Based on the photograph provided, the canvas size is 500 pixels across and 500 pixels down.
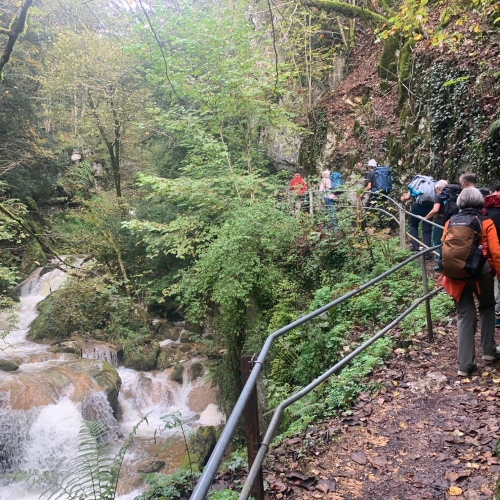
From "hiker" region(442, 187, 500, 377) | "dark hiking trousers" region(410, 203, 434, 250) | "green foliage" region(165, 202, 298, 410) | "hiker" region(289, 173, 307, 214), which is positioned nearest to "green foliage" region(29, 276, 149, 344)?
"green foliage" region(165, 202, 298, 410)

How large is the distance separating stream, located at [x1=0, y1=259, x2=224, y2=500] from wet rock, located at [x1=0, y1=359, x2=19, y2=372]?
15 centimetres

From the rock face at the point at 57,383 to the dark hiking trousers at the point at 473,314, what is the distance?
9.81 metres

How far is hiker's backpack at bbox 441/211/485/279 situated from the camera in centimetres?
387

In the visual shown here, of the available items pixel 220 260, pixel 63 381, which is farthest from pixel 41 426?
pixel 220 260

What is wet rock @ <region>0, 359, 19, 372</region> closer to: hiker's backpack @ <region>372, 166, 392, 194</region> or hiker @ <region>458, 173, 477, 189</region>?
hiker's backpack @ <region>372, 166, 392, 194</region>

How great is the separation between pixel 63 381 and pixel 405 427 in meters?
9.96

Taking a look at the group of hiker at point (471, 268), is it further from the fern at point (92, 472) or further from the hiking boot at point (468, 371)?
the fern at point (92, 472)

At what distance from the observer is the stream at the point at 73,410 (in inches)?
360

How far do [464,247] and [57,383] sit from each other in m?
10.7

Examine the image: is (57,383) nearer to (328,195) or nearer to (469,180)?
(328,195)

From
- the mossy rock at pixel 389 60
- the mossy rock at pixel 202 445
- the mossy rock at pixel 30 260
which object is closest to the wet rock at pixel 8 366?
the mossy rock at pixel 202 445

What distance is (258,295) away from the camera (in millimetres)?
9594

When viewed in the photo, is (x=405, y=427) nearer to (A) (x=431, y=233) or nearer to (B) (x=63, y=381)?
(A) (x=431, y=233)

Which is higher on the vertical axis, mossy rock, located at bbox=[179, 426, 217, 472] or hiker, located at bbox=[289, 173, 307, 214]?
hiker, located at bbox=[289, 173, 307, 214]
